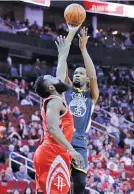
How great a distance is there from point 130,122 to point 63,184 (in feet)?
53.2

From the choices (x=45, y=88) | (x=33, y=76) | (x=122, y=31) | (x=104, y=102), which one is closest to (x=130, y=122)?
(x=104, y=102)

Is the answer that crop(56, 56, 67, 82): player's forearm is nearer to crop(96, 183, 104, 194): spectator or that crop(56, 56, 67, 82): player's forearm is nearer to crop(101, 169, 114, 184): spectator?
crop(96, 183, 104, 194): spectator

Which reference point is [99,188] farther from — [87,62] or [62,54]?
[62,54]

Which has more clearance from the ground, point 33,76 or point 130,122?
point 33,76

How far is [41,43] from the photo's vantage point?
25812 mm

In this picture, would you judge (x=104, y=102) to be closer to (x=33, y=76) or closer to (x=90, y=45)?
(x=33, y=76)

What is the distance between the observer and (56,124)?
19.4 ft

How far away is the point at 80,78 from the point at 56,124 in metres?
1.49

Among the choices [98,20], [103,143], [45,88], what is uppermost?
[98,20]

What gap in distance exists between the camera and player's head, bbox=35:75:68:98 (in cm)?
604

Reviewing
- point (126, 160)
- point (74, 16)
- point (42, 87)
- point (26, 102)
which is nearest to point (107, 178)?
point (126, 160)

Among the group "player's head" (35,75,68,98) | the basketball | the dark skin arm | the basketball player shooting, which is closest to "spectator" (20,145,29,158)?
the basketball player shooting

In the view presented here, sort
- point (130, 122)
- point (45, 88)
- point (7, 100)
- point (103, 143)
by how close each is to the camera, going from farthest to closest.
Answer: point (130, 122) < point (7, 100) < point (103, 143) < point (45, 88)

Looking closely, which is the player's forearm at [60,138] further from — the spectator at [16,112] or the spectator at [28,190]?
the spectator at [16,112]
